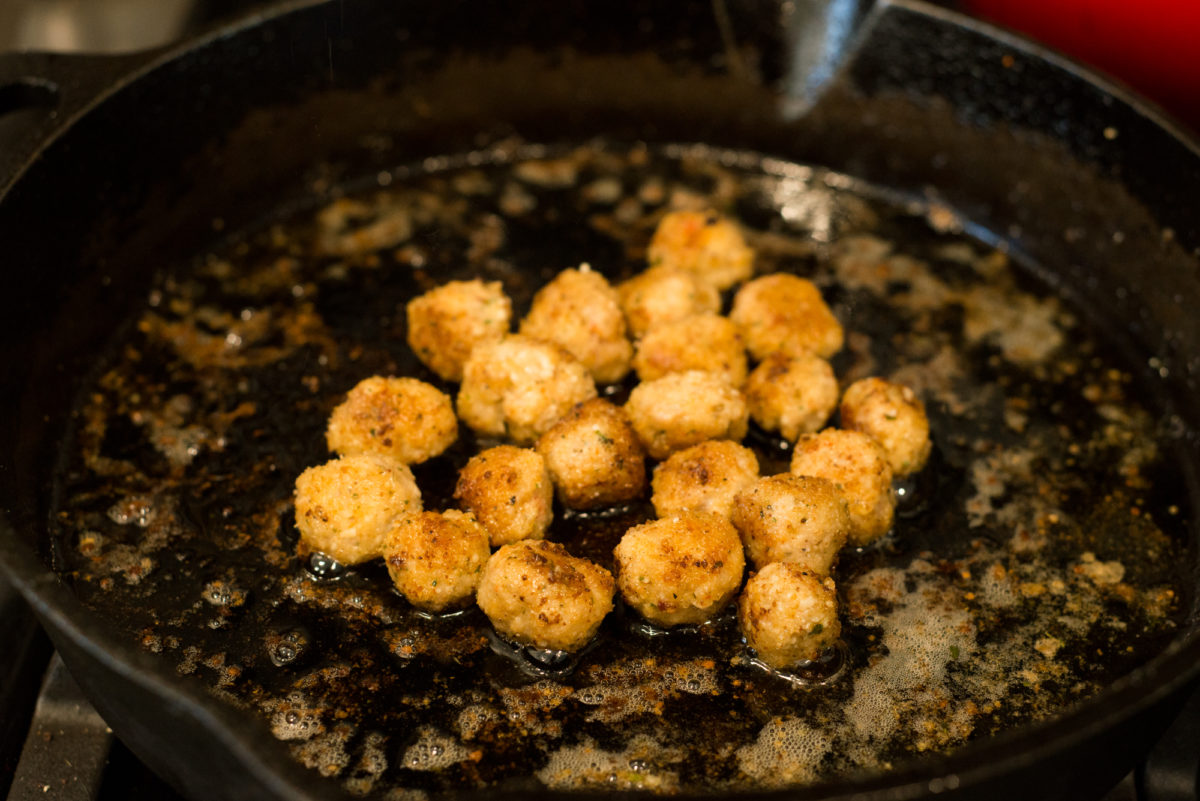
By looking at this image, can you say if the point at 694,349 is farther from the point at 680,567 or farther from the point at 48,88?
the point at 48,88

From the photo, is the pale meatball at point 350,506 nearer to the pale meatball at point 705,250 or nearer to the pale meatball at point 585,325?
A: the pale meatball at point 585,325

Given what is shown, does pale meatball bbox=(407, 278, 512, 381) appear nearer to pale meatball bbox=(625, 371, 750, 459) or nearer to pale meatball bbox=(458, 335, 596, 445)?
pale meatball bbox=(458, 335, 596, 445)

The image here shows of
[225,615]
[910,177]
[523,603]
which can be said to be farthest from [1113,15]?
[225,615]

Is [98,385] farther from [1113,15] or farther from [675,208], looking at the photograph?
[1113,15]

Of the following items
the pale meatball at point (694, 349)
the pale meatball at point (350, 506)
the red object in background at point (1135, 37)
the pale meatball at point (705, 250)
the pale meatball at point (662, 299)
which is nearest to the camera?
the pale meatball at point (350, 506)

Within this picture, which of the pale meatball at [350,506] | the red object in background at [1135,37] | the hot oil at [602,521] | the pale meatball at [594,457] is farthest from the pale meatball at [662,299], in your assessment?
the red object in background at [1135,37]

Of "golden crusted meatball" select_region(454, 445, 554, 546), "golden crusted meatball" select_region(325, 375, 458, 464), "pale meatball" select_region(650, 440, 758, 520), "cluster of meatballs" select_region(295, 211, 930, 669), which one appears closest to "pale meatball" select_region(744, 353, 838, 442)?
"cluster of meatballs" select_region(295, 211, 930, 669)

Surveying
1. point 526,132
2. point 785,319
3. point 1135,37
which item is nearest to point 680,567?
point 785,319
